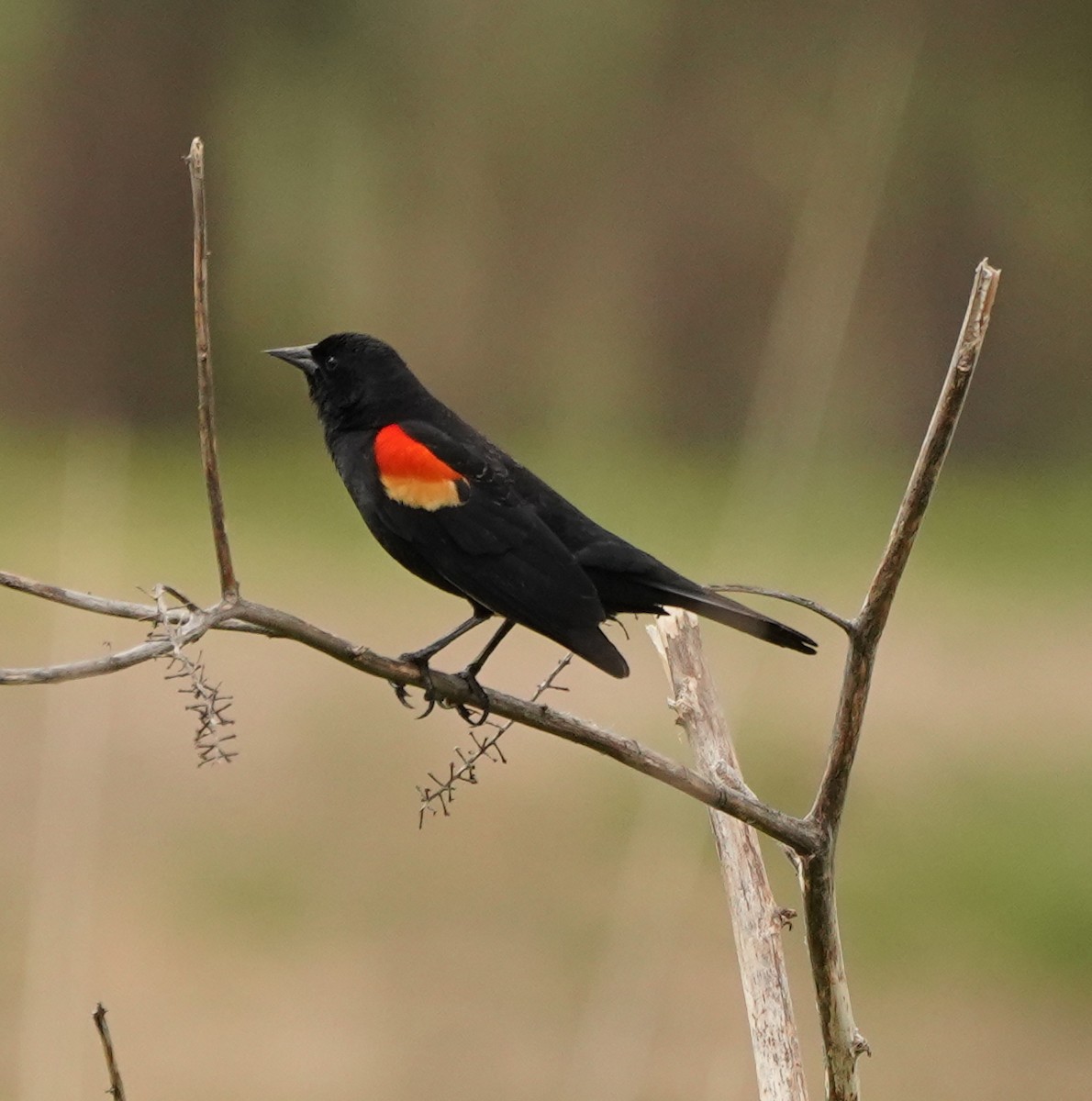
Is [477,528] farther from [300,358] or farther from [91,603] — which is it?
[91,603]

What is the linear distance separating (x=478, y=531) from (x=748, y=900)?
0.79 metres

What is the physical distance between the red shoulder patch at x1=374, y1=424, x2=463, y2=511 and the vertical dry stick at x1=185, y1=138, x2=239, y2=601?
91cm

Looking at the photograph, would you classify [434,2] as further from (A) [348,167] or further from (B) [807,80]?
(B) [807,80]

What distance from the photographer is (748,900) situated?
1.51 metres

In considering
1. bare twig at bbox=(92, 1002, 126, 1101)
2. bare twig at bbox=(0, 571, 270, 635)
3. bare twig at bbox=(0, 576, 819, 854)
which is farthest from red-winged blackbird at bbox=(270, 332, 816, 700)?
bare twig at bbox=(92, 1002, 126, 1101)

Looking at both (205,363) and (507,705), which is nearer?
(205,363)

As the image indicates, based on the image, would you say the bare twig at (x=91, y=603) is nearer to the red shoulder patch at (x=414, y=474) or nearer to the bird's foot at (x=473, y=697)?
the bird's foot at (x=473, y=697)

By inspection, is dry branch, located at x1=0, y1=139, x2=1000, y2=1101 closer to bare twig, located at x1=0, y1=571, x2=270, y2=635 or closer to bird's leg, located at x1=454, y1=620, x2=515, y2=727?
bare twig, located at x1=0, y1=571, x2=270, y2=635

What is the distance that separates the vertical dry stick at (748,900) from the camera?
1.41 meters

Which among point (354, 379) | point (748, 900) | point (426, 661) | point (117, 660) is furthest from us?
point (354, 379)

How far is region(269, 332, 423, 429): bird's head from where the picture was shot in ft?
8.01

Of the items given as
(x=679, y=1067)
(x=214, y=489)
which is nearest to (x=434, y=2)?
(x=679, y=1067)

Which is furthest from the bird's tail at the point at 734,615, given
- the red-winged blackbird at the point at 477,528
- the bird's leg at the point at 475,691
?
the bird's leg at the point at 475,691

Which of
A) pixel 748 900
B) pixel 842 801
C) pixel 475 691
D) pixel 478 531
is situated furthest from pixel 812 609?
pixel 478 531
